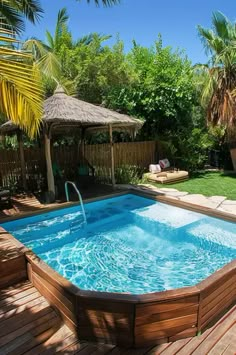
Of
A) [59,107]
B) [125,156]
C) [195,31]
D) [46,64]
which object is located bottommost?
[125,156]

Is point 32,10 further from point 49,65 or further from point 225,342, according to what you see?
point 225,342

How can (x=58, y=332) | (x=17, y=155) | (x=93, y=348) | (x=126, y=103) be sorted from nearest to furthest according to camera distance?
(x=93, y=348) → (x=58, y=332) → (x=17, y=155) → (x=126, y=103)

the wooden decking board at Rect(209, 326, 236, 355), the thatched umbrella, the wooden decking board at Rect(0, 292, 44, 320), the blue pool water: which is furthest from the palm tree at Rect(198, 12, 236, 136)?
the wooden decking board at Rect(0, 292, 44, 320)

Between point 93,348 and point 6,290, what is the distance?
176cm

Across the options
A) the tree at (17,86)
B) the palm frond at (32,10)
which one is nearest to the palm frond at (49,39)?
the palm frond at (32,10)

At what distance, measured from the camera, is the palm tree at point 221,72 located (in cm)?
1057

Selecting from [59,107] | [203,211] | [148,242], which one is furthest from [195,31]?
[148,242]

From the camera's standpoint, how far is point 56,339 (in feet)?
9.20

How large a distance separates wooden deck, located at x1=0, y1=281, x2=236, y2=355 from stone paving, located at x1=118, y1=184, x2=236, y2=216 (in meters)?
4.31

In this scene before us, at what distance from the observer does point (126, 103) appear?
514 inches

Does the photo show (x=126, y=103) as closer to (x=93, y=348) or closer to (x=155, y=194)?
(x=155, y=194)

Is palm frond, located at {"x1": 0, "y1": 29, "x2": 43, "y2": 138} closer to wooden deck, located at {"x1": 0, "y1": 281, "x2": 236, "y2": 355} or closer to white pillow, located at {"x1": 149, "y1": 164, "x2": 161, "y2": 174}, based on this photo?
wooden deck, located at {"x1": 0, "y1": 281, "x2": 236, "y2": 355}

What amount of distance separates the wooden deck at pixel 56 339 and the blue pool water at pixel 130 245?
57.4 inches

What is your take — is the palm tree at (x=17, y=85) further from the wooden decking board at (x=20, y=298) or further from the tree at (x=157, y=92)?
the tree at (x=157, y=92)
